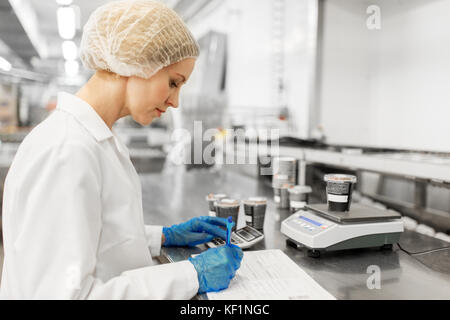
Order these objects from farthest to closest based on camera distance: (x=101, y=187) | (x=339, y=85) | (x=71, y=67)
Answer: (x=71, y=67) → (x=339, y=85) → (x=101, y=187)

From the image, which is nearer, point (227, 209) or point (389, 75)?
point (227, 209)

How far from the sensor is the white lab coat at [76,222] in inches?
28.1

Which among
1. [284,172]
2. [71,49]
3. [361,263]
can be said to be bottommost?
[361,263]

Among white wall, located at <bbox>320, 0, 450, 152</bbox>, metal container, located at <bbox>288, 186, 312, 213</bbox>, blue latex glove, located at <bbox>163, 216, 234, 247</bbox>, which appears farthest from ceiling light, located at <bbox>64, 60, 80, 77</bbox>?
blue latex glove, located at <bbox>163, 216, 234, 247</bbox>

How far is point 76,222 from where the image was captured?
727 millimetres

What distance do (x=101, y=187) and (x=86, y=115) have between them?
0.69 feet

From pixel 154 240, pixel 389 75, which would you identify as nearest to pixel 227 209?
pixel 154 240

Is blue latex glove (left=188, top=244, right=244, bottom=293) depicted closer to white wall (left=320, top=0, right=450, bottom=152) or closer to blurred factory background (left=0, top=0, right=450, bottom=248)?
blurred factory background (left=0, top=0, right=450, bottom=248)

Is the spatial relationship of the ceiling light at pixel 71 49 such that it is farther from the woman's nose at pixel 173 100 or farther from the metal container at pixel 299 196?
the woman's nose at pixel 173 100

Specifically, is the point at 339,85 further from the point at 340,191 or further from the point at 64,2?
the point at 64,2

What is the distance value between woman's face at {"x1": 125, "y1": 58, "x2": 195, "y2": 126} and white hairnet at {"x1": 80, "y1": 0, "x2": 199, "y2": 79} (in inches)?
1.0

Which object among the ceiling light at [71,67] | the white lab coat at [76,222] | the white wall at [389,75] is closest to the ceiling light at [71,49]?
the ceiling light at [71,67]

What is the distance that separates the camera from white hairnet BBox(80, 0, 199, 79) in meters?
0.91
